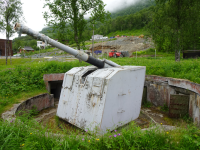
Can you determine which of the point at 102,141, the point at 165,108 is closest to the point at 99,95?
the point at 102,141

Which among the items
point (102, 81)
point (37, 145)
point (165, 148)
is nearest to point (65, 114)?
point (102, 81)

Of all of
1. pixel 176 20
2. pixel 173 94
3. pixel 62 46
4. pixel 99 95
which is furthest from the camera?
pixel 176 20

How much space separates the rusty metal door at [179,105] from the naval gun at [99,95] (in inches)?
61.7

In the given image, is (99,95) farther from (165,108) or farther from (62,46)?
(165,108)

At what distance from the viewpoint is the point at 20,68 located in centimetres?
728

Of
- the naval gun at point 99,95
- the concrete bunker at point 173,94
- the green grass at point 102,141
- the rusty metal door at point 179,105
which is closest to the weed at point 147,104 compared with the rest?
the concrete bunker at point 173,94

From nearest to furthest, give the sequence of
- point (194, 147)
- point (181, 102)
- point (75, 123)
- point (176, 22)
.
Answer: point (194, 147), point (75, 123), point (181, 102), point (176, 22)

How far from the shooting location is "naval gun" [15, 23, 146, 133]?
3.63 m

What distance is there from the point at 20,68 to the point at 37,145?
5.95 metres

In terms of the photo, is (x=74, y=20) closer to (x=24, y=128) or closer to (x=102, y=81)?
(x=102, y=81)

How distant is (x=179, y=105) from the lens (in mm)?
5375

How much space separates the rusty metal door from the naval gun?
1.57 meters

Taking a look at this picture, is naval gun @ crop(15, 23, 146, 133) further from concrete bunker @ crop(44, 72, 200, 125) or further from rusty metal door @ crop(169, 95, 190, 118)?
concrete bunker @ crop(44, 72, 200, 125)

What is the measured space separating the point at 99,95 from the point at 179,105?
10.5 feet
